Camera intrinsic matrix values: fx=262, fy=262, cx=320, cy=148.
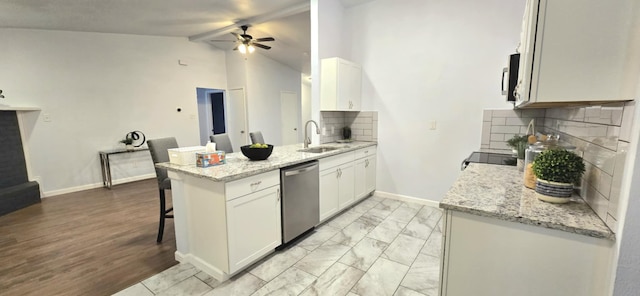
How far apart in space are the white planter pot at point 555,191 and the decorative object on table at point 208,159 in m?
2.14

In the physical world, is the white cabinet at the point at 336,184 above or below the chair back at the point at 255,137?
below

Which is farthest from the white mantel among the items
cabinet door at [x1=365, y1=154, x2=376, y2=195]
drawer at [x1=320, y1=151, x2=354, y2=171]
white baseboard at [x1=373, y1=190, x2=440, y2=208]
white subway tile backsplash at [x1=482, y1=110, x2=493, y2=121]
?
white subway tile backsplash at [x1=482, y1=110, x2=493, y2=121]

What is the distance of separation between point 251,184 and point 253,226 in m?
0.35

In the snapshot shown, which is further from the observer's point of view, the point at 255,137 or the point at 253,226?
the point at 255,137

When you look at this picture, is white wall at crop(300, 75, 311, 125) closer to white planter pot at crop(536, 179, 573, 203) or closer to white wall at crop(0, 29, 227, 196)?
white wall at crop(0, 29, 227, 196)

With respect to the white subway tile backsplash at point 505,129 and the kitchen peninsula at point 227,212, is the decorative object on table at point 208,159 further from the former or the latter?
the white subway tile backsplash at point 505,129

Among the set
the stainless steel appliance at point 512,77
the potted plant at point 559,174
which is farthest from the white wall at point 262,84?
the potted plant at point 559,174

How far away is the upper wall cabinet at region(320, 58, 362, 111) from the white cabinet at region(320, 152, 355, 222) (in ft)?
2.32

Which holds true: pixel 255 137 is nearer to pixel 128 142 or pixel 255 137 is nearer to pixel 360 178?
pixel 360 178

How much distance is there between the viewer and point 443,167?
135 inches

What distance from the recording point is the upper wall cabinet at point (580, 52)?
89cm

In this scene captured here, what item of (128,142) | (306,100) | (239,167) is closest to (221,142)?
(239,167)

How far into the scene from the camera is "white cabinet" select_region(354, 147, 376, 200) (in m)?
3.54

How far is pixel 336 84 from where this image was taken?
11.2ft
